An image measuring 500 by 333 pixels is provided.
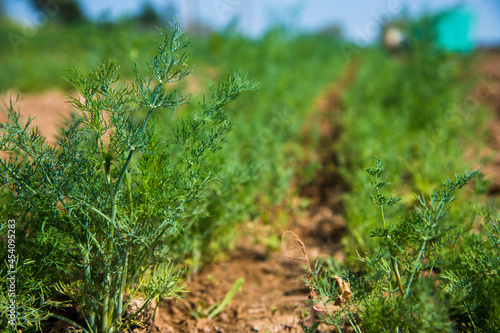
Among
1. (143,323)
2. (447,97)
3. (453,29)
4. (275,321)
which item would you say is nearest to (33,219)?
(143,323)

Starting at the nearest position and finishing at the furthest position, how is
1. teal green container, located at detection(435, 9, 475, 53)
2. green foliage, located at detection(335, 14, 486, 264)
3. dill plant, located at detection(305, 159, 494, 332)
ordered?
dill plant, located at detection(305, 159, 494, 332)
green foliage, located at detection(335, 14, 486, 264)
teal green container, located at detection(435, 9, 475, 53)

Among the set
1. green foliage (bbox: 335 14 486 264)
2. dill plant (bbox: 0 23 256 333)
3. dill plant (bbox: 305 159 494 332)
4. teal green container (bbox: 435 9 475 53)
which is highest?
teal green container (bbox: 435 9 475 53)

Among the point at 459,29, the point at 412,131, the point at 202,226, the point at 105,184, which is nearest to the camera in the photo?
the point at 105,184

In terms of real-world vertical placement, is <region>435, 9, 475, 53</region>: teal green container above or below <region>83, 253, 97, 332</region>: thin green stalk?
above

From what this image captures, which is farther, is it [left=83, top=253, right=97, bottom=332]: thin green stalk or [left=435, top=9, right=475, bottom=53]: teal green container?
[left=435, top=9, right=475, bottom=53]: teal green container

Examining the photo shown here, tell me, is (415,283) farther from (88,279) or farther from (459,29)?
(459,29)

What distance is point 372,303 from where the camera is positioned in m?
1.31

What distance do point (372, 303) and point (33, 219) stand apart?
4.17 feet

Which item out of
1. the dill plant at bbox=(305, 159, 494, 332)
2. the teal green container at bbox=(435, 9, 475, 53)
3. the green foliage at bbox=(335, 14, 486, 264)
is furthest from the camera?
the teal green container at bbox=(435, 9, 475, 53)

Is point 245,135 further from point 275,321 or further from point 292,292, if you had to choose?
point 275,321

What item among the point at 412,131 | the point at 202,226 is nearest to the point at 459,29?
the point at 412,131

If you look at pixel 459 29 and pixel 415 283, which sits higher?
pixel 459 29

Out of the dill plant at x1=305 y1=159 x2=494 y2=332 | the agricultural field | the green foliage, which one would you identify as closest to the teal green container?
the green foliage

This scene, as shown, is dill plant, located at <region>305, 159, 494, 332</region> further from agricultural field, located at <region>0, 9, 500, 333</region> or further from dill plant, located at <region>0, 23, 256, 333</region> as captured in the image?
dill plant, located at <region>0, 23, 256, 333</region>
